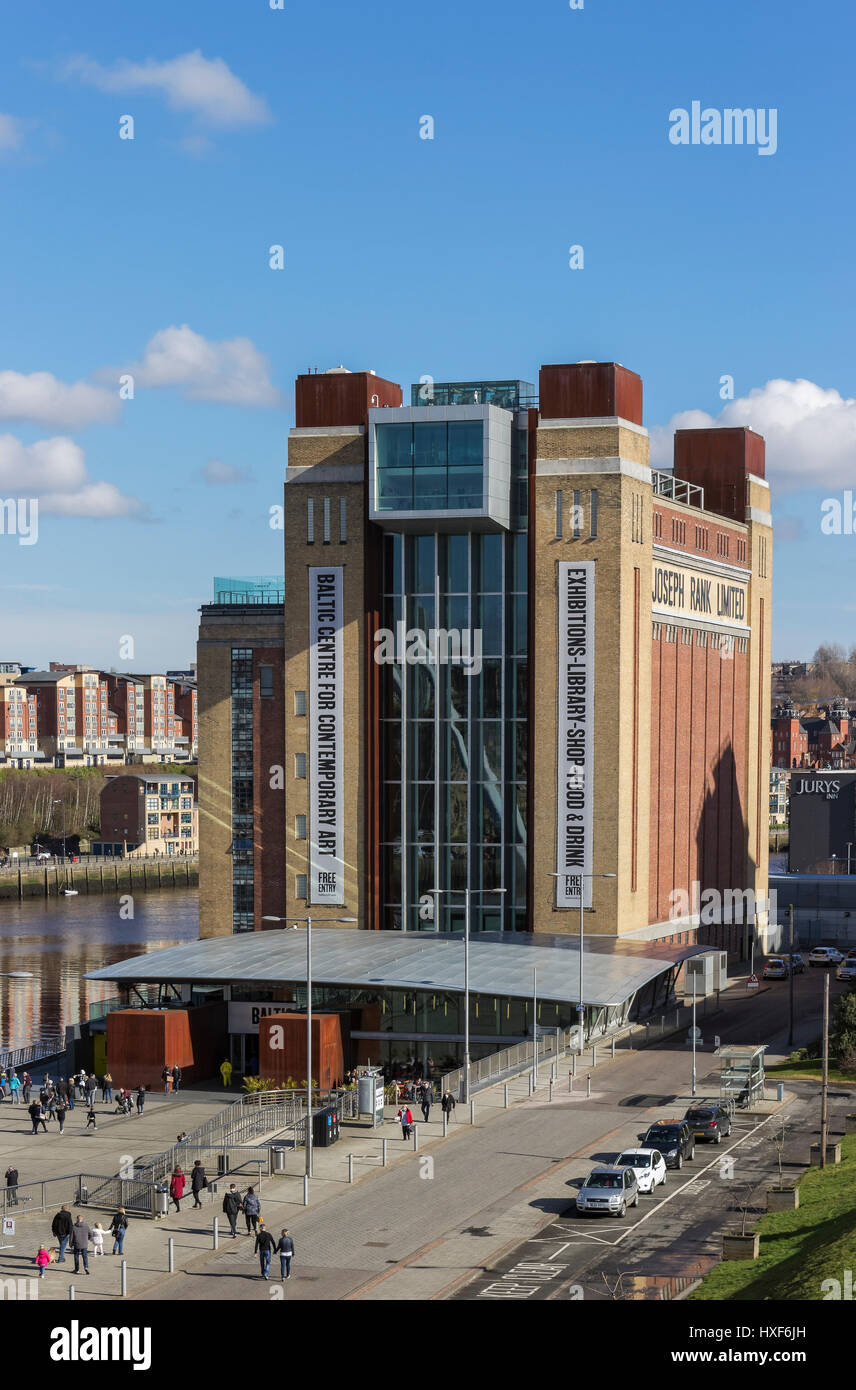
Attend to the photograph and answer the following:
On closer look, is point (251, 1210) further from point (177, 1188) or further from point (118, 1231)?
point (177, 1188)

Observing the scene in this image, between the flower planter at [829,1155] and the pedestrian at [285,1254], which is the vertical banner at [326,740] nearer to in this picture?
the flower planter at [829,1155]

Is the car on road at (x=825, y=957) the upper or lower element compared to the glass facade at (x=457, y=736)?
lower

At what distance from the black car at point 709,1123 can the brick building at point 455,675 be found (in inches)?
1044

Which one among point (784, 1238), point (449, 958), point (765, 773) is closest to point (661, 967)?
point (449, 958)

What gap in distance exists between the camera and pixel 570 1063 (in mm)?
70000

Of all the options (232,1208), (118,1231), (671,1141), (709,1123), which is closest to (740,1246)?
(671,1141)

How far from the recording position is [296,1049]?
2766 inches

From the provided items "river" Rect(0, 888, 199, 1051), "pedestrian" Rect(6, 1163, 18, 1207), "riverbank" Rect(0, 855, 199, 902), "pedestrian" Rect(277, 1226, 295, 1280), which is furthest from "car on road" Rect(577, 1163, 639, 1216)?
"riverbank" Rect(0, 855, 199, 902)

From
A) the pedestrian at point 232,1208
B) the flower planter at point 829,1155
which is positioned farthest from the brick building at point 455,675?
the pedestrian at point 232,1208

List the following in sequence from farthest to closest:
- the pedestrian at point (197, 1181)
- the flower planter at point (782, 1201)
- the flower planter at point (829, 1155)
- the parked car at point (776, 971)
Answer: the parked car at point (776, 971), the flower planter at point (829, 1155), the pedestrian at point (197, 1181), the flower planter at point (782, 1201)

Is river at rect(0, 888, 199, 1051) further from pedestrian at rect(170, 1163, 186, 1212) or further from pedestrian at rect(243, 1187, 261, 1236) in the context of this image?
pedestrian at rect(243, 1187, 261, 1236)

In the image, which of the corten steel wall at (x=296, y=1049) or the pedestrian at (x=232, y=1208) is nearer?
the pedestrian at (x=232, y=1208)

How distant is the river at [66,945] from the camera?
104 m

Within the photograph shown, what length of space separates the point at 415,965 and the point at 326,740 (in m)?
18.0
